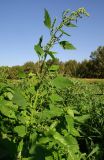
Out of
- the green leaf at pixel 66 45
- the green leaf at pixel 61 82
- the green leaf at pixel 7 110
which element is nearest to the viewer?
the green leaf at pixel 61 82

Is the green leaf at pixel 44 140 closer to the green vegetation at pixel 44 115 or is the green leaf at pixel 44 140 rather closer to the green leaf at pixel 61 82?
the green vegetation at pixel 44 115

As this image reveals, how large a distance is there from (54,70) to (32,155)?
634 millimetres

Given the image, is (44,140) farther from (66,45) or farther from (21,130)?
(66,45)

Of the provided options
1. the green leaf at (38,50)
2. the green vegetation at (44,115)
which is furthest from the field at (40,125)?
the green leaf at (38,50)

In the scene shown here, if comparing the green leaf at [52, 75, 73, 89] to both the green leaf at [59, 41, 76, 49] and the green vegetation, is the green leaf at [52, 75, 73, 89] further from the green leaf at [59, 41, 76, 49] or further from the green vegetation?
the green leaf at [59, 41, 76, 49]

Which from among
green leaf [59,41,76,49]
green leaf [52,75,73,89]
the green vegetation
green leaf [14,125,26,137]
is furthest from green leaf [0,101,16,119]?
green leaf [59,41,76,49]

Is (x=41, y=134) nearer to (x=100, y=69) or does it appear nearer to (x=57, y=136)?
(x=57, y=136)

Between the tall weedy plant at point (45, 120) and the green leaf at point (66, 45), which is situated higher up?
the green leaf at point (66, 45)


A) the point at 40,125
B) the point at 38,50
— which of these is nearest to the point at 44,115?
the point at 40,125

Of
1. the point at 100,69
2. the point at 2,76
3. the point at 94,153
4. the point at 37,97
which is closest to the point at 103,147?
the point at 94,153

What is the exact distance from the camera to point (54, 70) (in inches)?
97.5

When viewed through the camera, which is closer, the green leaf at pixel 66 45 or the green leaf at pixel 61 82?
the green leaf at pixel 61 82

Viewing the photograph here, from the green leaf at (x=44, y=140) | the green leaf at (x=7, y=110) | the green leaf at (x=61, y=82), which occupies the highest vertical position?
the green leaf at (x=61, y=82)

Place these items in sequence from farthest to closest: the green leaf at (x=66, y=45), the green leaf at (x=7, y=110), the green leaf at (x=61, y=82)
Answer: the green leaf at (x=7, y=110) < the green leaf at (x=66, y=45) < the green leaf at (x=61, y=82)
